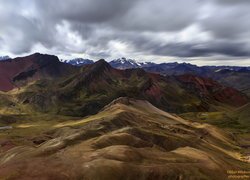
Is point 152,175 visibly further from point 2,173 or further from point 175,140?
point 175,140

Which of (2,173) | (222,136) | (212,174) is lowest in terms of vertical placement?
(222,136)

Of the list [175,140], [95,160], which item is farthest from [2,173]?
[175,140]

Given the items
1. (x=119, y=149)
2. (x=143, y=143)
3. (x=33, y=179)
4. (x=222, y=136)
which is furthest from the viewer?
(x=222, y=136)

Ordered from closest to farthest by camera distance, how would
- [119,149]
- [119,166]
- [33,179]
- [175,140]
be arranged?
[33,179] < [119,166] < [119,149] < [175,140]

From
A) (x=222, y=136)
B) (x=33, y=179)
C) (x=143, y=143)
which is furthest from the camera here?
(x=222, y=136)

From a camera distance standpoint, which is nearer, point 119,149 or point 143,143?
point 119,149

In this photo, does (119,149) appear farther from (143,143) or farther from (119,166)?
(143,143)

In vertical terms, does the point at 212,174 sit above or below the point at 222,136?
above

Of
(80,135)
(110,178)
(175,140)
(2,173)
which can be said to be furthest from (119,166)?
(175,140)

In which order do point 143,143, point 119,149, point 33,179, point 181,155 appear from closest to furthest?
1. point 33,179
2. point 119,149
3. point 181,155
4. point 143,143
